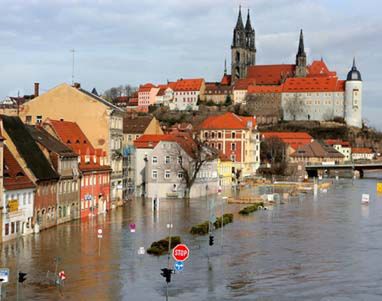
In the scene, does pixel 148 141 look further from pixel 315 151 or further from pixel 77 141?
pixel 315 151

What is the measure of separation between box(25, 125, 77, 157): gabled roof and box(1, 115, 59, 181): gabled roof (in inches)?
52.4

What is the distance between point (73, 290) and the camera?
3272 centimetres

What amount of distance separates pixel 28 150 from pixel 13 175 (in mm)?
4306

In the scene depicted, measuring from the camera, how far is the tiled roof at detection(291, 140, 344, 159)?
543 ft

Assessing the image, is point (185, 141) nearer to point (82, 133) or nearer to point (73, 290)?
point (82, 133)

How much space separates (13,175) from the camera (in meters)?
46.6

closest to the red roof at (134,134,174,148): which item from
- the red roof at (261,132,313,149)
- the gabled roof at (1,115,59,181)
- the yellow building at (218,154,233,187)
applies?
the yellow building at (218,154,233,187)

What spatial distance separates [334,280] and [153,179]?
4688 centimetres

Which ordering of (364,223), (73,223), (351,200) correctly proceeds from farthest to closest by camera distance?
(351,200)
(364,223)
(73,223)

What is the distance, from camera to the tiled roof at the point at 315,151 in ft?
543

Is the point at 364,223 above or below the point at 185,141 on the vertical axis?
below

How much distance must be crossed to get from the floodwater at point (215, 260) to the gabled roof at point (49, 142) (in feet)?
16.2

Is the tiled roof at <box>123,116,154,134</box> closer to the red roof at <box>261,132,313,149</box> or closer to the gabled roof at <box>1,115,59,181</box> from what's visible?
the gabled roof at <box>1,115,59,181</box>

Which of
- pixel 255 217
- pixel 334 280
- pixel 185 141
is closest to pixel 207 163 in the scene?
pixel 185 141
